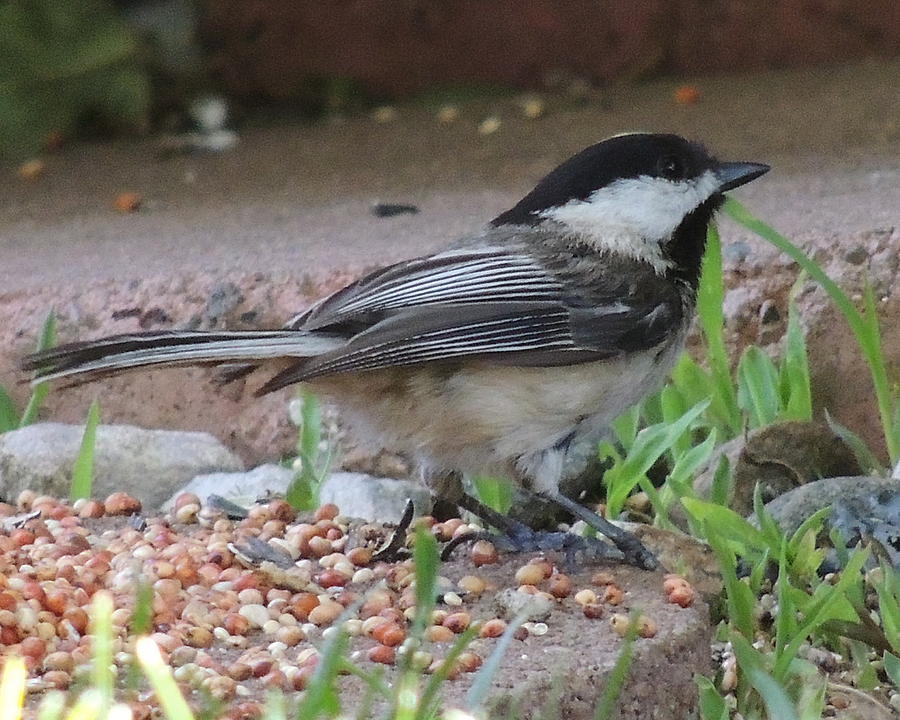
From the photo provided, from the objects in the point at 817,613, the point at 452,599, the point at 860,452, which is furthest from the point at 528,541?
the point at 860,452

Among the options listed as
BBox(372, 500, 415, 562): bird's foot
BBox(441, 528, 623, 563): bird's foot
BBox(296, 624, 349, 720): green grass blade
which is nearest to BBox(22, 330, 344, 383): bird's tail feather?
BBox(372, 500, 415, 562): bird's foot

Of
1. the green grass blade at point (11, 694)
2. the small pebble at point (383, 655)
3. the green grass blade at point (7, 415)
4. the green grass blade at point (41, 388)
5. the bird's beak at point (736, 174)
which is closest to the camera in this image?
the green grass blade at point (11, 694)

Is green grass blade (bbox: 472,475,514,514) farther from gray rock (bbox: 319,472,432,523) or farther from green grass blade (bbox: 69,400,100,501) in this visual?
green grass blade (bbox: 69,400,100,501)

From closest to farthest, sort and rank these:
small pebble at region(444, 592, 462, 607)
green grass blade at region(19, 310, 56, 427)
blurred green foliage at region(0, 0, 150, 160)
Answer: small pebble at region(444, 592, 462, 607)
green grass blade at region(19, 310, 56, 427)
blurred green foliage at region(0, 0, 150, 160)

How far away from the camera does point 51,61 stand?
536 cm

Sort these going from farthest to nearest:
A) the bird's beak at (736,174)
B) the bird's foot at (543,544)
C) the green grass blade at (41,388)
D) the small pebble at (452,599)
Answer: the green grass blade at (41,388)
the bird's beak at (736,174)
the bird's foot at (543,544)
the small pebble at (452,599)

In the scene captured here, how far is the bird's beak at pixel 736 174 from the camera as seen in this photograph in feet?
9.89

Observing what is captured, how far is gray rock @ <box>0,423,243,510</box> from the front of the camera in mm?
3219

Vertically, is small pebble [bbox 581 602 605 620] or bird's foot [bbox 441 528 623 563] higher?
bird's foot [bbox 441 528 623 563]

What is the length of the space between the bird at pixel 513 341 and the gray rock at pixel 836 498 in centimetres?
32

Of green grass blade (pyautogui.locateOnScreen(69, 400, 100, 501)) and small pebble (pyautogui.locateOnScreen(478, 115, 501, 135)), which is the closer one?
green grass blade (pyautogui.locateOnScreen(69, 400, 100, 501))

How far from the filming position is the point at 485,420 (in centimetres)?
266

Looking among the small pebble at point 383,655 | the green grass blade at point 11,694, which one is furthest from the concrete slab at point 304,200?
the green grass blade at point 11,694

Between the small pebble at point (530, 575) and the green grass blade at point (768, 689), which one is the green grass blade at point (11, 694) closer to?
the green grass blade at point (768, 689)
